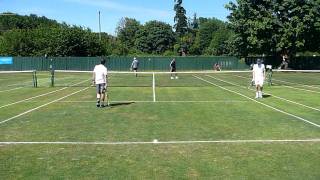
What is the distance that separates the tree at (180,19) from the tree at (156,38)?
2236mm

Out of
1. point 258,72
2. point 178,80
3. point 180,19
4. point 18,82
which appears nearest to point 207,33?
point 180,19

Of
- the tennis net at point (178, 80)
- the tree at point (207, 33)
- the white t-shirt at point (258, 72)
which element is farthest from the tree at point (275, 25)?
the tree at point (207, 33)

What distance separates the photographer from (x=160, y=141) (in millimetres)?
12680

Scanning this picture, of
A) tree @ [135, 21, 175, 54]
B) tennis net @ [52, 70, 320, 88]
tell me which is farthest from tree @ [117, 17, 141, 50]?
tennis net @ [52, 70, 320, 88]

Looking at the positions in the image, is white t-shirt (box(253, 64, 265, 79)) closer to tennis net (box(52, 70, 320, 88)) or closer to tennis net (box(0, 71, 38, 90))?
tennis net (box(52, 70, 320, 88))

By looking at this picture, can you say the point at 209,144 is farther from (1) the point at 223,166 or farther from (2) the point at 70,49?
(2) the point at 70,49

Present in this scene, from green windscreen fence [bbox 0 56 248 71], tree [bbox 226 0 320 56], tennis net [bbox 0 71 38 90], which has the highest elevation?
tree [bbox 226 0 320 56]

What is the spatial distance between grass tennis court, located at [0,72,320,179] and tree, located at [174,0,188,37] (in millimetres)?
123296

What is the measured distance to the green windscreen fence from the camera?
73.6 m

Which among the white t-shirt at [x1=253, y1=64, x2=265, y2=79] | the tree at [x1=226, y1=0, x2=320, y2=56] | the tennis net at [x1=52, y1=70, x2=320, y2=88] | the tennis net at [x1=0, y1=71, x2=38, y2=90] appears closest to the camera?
the white t-shirt at [x1=253, y1=64, x2=265, y2=79]

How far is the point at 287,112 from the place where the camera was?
18.9 metres

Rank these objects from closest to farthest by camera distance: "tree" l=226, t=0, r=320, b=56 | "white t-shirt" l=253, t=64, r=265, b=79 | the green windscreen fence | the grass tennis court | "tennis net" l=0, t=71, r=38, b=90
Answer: the grass tennis court < "white t-shirt" l=253, t=64, r=265, b=79 < "tennis net" l=0, t=71, r=38, b=90 < "tree" l=226, t=0, r=320, b=56 < the green windscreen fence

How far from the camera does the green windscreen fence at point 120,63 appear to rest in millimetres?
73562

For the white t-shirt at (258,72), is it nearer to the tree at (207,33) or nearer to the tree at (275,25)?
the tree at (275,25)
